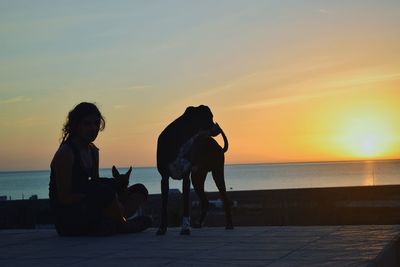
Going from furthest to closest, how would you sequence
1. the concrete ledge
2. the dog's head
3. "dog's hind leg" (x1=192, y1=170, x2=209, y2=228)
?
the concrete ledge
"dog's hind leg" (x1=192, y1=170, x2=209, y2=228)
the dog's head

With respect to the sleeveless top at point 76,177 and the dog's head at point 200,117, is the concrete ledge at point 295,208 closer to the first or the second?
the sleeveless top at point 76,177

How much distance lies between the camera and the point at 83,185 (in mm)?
9656

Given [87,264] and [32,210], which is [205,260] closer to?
[87,264]

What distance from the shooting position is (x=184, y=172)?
32.4 ft

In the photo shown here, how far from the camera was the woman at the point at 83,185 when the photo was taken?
373 inches

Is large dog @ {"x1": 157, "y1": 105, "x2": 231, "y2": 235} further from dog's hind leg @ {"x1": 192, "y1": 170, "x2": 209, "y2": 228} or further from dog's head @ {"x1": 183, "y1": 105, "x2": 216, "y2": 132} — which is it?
dog's hind leg @ {"x1": 192, "y1": 170, "x2": 209, "y2": 228}

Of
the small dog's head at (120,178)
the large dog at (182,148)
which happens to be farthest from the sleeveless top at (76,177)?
the large dog at (182,148)

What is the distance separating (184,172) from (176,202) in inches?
672

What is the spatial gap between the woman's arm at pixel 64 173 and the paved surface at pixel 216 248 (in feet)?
1.90

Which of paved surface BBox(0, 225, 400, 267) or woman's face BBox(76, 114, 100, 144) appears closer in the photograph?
paved surface BBox(0, 225, 400, 267)

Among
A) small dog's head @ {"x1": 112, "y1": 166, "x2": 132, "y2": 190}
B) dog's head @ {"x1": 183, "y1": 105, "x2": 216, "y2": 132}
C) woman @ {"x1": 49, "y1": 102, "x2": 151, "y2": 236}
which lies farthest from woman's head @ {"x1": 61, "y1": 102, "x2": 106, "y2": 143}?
dog's head @ {"x1": 183, "y1": 105, "x2": 216, "y2": 132}

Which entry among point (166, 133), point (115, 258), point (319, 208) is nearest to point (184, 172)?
point (166, 133)

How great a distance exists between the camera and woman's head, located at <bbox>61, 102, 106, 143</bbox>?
31.7 feet

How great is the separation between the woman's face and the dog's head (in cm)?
128
